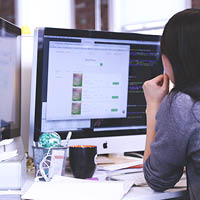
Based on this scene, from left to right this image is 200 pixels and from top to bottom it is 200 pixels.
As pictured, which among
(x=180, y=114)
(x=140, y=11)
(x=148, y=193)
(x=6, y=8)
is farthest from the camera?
Result: (x=6, y=8)

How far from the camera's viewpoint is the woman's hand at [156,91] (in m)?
1.08

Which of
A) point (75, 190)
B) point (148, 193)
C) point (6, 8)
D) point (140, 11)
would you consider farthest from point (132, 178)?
point (6, 8)

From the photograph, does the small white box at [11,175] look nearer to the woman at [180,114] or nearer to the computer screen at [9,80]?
the computer screen at [9,80]

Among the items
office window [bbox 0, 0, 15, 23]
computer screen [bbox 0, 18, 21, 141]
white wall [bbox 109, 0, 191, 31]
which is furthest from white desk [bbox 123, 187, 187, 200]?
office window [bbox 0, 0, 15, 23]

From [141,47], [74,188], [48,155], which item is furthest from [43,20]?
[74,188]

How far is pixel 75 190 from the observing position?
0.93 m

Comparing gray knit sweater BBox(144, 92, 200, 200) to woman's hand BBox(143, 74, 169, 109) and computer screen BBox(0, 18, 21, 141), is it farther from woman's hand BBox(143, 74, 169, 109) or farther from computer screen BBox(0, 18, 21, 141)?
computer screen BBox(0, 18, 21, 141)

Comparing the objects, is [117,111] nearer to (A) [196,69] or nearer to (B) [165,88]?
(B) [165,88]

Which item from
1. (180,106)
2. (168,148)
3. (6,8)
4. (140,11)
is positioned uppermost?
(6,8)

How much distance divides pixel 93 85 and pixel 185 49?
1.45 feet

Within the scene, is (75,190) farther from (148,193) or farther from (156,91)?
(156,91)

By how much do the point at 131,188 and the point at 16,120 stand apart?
1.51ft

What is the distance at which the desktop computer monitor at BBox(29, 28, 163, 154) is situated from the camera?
1.20 meters

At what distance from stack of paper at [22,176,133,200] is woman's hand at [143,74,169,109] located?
0.82 feet
